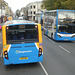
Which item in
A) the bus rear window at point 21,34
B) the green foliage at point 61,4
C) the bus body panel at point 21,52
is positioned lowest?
the bus body panel at point 21,52

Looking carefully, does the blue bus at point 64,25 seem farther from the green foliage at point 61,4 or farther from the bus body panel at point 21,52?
the green foliage at point 61,4

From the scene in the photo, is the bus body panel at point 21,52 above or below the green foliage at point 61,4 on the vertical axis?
below

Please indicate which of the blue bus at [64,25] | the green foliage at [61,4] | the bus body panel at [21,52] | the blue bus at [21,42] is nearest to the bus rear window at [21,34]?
the blue bus at [21,42]

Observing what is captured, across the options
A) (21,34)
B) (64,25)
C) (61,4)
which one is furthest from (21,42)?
(61,4)

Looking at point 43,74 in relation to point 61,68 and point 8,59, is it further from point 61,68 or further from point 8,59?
point 8,59

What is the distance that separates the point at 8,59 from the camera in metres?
8.41

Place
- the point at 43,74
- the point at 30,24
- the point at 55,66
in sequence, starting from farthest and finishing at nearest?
the point at 55,66 → the point at 30,24 → the point at 43,74

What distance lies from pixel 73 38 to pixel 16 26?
11.1m

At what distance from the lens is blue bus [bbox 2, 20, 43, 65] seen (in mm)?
8281

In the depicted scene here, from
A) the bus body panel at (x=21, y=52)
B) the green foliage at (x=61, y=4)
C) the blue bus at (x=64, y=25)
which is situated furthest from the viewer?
the green foliage at (x=61, y=4)

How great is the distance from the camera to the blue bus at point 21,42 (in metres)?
8.28

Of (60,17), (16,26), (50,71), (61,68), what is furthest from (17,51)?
A: (60,17)

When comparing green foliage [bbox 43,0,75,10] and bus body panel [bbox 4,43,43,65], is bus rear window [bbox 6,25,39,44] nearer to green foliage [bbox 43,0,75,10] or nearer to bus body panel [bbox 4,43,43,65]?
bus body panel [bbox 4,43,43,65]

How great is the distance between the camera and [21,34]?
8562 millimetres
